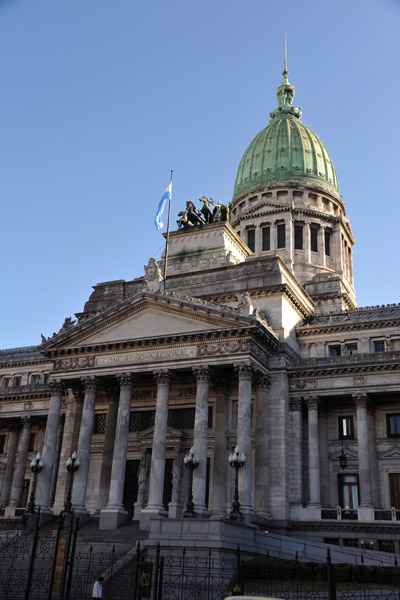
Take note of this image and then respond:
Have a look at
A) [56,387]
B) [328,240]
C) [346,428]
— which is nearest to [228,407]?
[346,428]

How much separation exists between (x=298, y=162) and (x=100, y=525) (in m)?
53.3

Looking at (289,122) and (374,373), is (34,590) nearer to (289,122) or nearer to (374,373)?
(374,373)

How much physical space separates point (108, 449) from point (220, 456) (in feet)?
29.4

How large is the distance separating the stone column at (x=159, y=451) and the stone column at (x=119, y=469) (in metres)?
2.26

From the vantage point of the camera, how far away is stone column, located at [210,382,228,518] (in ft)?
136

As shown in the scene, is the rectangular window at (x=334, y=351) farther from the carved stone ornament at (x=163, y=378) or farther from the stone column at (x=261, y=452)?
the carved stone ornament at (x=163, y=378)

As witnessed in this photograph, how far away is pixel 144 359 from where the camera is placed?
147 feet

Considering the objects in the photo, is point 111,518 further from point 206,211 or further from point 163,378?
point 206,211

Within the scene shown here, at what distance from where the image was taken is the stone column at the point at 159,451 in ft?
130

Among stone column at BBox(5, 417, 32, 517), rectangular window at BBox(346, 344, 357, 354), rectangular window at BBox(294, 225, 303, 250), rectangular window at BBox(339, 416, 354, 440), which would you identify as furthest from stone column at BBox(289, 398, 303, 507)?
rectangular window at BBox(294, 225, 303, 250)

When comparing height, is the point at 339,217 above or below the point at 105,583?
above

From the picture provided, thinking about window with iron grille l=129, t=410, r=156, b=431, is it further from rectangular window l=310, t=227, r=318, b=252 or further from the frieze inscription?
rectangular window l=310, t=227, r=318, b=252

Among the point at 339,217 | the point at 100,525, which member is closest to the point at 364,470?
the point at 100,525

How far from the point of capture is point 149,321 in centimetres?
4575
